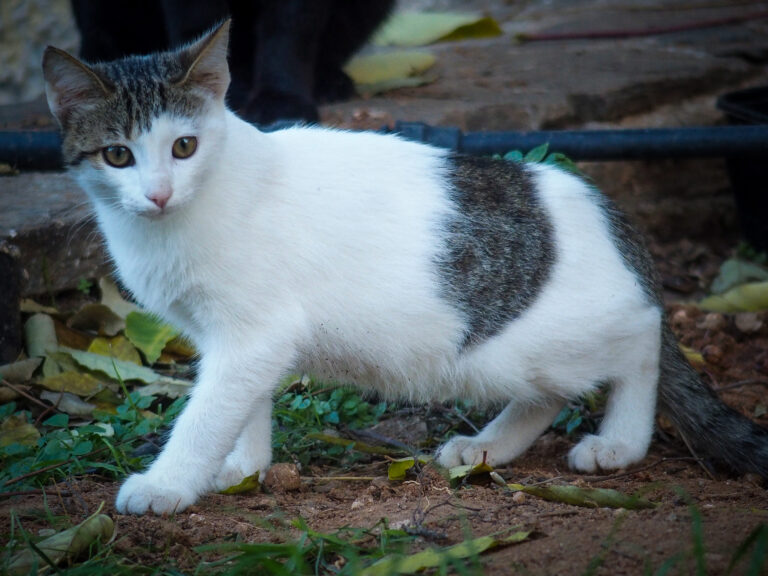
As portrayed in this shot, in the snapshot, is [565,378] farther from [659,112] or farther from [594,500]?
[659,112]

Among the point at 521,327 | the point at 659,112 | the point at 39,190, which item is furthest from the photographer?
the point at 659,112

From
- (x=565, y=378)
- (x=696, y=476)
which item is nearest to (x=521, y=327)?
(x=565, y=378)

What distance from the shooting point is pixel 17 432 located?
2734mm

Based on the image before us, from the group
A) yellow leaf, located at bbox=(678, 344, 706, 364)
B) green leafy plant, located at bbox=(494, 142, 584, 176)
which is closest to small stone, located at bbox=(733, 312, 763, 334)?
yellow leaf, located at bbox=(678, 344, 706, 364)

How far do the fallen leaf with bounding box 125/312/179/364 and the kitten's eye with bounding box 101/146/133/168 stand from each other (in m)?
1.20

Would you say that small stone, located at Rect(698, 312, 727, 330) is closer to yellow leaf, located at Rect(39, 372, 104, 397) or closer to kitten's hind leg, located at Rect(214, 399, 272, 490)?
kitten's hind leg, located at Rect(214, 399, 272, 490)

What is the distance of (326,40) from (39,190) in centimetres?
181

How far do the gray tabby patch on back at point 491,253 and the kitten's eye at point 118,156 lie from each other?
2.74 ft

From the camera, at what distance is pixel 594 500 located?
2.24 metres

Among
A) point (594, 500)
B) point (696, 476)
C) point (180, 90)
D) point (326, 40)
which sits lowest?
point (696, 476)

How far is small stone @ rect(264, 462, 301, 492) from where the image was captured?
247 centimetres

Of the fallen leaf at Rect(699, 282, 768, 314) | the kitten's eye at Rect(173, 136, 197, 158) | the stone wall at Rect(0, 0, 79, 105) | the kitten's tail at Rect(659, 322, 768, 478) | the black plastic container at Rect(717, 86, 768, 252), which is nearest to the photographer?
the kitten's eye at Rect(173, 136, 197, 158)

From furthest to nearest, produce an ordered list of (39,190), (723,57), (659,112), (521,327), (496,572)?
(723,57) → (659,112) → (39,190) → (521,327) → (496,572)

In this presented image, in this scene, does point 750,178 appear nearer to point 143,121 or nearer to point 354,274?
point 354,274
